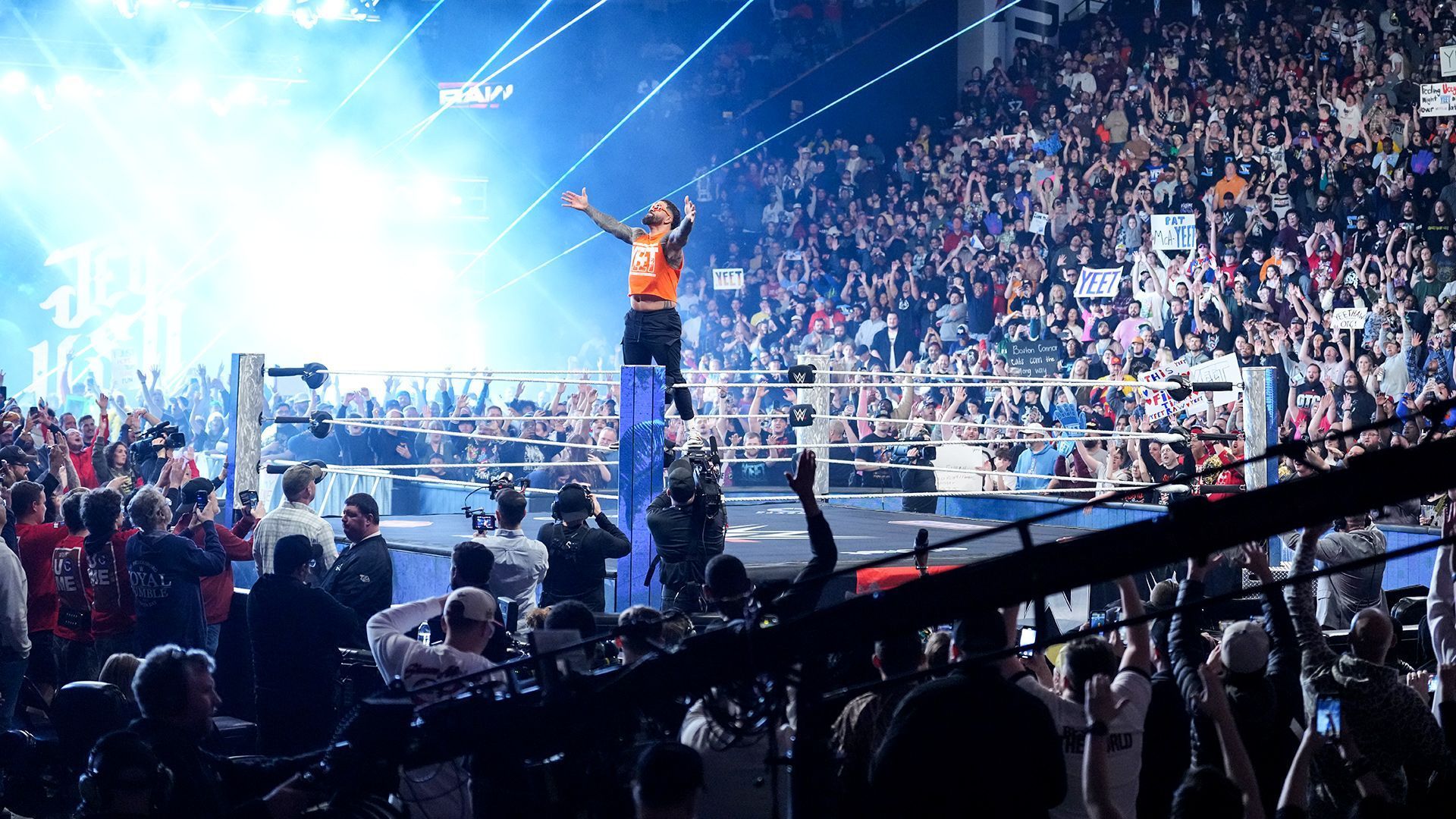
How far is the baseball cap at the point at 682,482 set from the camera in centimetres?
612

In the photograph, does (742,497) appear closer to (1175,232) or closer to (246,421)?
(246,421)

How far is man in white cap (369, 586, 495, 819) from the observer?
135 inches

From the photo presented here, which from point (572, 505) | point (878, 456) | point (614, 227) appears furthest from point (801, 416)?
point (878, 456)

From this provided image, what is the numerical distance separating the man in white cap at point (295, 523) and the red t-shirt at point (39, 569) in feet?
2.99

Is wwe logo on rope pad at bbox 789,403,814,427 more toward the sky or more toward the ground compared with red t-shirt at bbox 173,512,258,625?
more toward the sky

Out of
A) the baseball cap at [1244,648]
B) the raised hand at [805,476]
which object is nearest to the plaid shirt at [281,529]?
the raised hand at [805,476]

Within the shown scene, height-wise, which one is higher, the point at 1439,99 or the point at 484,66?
the point at 484,66

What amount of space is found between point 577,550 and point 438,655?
232 cm

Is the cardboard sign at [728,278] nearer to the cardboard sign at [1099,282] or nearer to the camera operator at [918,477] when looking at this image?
the cardboard sign at [1099,282]

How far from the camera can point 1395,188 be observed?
1132 cm

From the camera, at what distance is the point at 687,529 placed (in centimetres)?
621

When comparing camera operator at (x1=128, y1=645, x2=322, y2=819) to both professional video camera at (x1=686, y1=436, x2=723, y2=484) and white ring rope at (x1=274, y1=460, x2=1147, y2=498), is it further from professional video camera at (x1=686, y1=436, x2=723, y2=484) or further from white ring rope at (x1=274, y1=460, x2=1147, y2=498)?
white ring rope at (x1=274, y1=460, x2=1147, y2=498)

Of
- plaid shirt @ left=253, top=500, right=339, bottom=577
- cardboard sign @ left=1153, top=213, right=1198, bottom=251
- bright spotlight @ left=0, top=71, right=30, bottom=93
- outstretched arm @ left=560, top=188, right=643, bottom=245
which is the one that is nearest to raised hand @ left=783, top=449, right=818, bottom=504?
plaid shirt @ left=253, top=500, right=339, bottom=577

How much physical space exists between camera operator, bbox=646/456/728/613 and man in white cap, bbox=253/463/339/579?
156 centimetres
